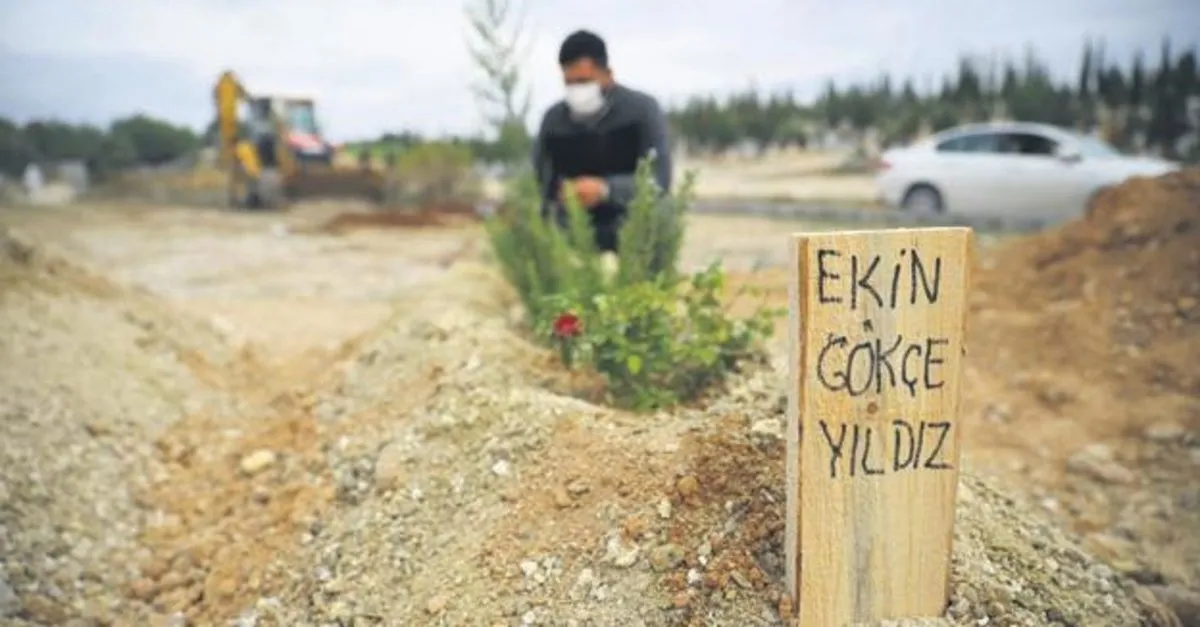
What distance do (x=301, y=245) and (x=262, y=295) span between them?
4587 millimetres

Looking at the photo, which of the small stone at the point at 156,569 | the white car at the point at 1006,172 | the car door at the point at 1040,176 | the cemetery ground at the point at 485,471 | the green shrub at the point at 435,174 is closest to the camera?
the cemetery ground at the point at 485,471

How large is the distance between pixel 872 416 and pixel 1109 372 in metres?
4.19

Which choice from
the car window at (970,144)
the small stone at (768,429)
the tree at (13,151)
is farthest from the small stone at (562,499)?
the tree at (13,151)

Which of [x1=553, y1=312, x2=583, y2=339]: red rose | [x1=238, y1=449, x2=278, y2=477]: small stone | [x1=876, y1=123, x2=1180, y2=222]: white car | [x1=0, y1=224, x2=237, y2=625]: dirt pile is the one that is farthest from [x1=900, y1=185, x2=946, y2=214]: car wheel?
Result: [x1=238, y1=449, x2=278, y2=477]: small stone

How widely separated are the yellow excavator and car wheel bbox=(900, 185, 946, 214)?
11.5 meters

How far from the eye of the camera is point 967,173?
11961 mm

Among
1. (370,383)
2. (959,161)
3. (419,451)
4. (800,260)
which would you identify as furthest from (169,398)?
(959,161)

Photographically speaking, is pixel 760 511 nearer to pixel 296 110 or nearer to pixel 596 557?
pixel 596 557

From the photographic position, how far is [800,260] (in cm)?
184

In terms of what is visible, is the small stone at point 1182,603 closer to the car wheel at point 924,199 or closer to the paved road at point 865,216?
the paved road at point 865,216

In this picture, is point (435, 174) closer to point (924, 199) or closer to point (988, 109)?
point (924, 199)

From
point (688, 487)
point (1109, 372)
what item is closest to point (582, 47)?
point (688, 487)

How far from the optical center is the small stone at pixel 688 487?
2335 mm

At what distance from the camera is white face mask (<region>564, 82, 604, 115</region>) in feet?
13.8
